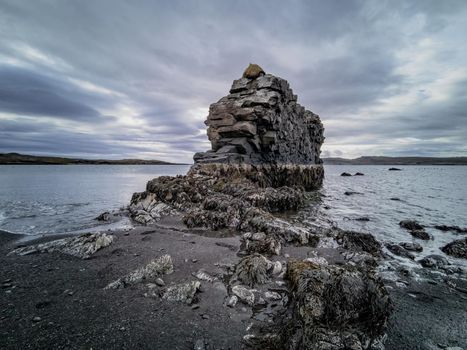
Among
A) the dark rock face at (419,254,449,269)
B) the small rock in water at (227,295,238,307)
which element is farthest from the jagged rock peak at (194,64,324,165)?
the small rock in water at (227,295,238,307)

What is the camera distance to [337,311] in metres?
4.94

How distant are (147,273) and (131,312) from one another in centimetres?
196

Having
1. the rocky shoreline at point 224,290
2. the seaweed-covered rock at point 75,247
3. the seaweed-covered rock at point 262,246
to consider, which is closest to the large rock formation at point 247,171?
the rocky shoreline at point 224,290

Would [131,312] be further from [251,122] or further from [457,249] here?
[251,122]

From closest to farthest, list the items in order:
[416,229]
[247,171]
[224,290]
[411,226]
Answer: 1. [224,290]
2. [416,229]
3. [411,226]
4. [247,171]

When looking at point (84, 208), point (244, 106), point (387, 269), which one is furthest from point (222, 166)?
point (387, 269)

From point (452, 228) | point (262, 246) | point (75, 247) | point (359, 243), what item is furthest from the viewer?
point (452, 228)

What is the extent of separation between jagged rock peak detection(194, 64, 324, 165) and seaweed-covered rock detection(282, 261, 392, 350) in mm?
28644

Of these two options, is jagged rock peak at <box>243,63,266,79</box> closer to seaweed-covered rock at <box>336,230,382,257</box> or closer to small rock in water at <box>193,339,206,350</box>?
seaweed-covered rock at <box>336,230,382,257</box>

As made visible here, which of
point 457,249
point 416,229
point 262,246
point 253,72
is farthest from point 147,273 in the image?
point 253,72

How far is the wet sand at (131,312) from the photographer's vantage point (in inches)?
199

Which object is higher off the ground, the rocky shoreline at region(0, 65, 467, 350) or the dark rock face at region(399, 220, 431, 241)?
the rocky shoreline at region(0, 65, 467, 350)

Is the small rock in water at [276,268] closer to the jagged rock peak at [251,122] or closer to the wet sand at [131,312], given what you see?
the wet sand at [131,312]

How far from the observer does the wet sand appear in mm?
5066
